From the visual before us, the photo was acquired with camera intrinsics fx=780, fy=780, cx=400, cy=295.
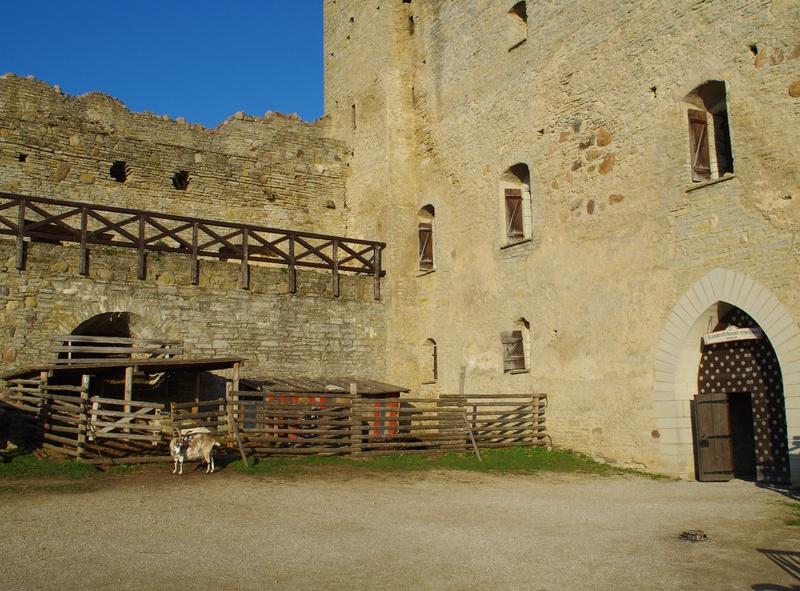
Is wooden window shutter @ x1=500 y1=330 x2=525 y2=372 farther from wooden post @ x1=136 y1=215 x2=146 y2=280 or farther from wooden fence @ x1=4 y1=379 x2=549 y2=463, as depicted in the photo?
Answer: wooden post @ x1=136 y1=215 x2=146 y2=280

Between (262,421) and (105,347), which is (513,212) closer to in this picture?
(262,421)

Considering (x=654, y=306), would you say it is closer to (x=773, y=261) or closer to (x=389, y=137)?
(x=773, y=261)

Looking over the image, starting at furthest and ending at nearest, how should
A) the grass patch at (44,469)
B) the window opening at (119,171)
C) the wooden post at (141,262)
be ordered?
the window opening at (119,171), the wooden post at (141,262), the grass patch at (44,469)

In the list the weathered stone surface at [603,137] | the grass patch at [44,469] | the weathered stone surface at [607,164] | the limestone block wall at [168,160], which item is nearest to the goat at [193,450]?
the grass patch at [44,469]

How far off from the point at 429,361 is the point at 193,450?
674 cm

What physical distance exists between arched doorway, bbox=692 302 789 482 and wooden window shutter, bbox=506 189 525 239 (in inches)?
171

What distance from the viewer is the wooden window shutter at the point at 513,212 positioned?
13883 mm

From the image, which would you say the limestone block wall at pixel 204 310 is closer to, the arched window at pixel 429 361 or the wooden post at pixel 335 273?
the wooden post at pixel 335 273

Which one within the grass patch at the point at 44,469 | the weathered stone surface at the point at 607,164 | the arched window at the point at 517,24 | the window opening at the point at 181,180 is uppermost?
the arched window at the point at 517,24

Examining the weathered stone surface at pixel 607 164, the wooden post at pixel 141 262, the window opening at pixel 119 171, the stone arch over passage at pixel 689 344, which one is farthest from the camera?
the window opening at pixel 119 171

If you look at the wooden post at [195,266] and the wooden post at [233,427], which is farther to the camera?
the wooden post at [195,266]

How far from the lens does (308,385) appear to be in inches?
512

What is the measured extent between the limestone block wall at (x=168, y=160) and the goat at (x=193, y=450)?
25.5 feet

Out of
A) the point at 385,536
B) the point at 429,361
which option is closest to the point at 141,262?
the point at 429,361
